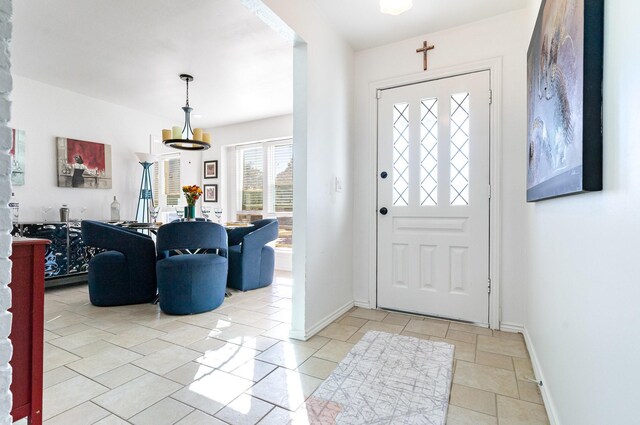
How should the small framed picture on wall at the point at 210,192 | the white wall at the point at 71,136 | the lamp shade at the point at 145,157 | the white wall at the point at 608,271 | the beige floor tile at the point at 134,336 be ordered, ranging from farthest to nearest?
the small framed picture on wall at the point at 210,192
the lamp shade at the point at 145,157
the white wall at the point at 71,136
the beige floor tile at the point at 134,336
the white wall at the point at 608,271

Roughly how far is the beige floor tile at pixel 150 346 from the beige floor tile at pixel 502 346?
2.28m

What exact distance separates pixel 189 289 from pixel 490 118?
3.06 meters

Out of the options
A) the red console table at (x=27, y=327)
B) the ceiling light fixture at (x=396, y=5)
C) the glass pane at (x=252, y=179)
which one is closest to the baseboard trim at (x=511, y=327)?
the ceiling light fixture at (x=396, y=5)

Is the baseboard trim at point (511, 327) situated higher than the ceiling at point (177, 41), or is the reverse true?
the ceiling at point (177, 41)

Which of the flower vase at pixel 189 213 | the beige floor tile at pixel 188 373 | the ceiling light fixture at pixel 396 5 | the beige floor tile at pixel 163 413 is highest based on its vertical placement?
the ceiling light fixture at pixel 396 5

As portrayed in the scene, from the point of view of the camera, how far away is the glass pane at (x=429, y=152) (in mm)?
2867

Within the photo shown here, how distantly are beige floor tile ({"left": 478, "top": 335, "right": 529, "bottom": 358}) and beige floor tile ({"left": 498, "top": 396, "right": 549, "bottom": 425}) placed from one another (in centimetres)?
61

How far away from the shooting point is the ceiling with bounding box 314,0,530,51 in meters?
2.46

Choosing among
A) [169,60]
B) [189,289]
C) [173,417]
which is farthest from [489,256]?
[169,60]

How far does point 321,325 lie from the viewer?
2613 mm

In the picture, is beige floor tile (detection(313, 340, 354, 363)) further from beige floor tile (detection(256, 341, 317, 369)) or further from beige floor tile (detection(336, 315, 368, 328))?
beige floor tile (detection(336, 315, 368, 328))

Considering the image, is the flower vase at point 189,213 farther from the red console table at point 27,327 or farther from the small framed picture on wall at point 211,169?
the red console table at point 27,327

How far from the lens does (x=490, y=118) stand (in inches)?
104

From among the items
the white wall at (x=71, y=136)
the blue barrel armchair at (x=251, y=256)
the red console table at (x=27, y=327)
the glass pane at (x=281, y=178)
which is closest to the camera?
the red console table at (x=27, y=327)
